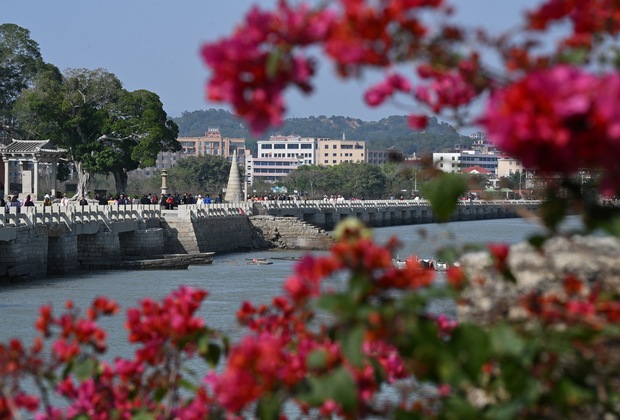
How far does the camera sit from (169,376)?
5.00 meters

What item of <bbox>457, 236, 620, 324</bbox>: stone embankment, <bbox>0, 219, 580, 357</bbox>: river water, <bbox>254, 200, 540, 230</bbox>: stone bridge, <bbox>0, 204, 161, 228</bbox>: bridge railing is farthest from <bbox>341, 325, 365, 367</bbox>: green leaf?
<bbox>254, 200, 540, 230</bbox>: stone bridge

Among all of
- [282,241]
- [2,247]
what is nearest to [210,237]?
[282,241]

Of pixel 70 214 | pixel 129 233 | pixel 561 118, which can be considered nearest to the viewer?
pixel 561 118

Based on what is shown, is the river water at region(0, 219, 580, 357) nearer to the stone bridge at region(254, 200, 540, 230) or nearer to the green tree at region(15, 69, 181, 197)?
the stone bridge at region(254, 200, 540, 230)

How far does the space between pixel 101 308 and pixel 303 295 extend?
5.50ft

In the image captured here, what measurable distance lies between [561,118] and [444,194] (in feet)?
2.30

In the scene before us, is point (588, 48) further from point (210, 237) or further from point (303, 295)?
point (210, 237)

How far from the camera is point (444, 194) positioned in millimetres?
3668

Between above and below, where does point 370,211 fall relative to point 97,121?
below

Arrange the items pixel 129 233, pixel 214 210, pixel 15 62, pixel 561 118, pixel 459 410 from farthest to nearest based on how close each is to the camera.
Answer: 1. pixel 15 62
2. pixel 214 210
3. pixel 129 233
4. pixel 459 410
5. pixel 561 118

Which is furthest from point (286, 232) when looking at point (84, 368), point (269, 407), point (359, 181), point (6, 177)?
point (359, 181)

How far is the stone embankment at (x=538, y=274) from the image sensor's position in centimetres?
391

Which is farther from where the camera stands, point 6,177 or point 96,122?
point 96,122

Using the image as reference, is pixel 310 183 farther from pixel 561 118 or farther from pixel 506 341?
pixel 561 118
